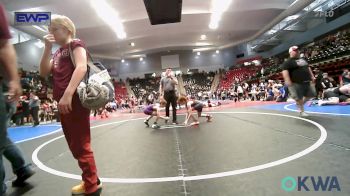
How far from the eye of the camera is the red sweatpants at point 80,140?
6.73ft

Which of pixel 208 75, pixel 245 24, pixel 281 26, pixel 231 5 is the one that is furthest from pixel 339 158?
pixel 208 75

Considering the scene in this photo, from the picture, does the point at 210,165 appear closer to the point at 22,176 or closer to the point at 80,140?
the point at 80,140

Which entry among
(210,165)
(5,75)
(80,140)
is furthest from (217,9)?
(5,75)

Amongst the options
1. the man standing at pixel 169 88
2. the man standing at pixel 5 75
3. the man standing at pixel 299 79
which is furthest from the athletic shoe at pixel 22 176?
the man standing at pixel 299 79

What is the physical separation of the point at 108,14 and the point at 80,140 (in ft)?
62.0

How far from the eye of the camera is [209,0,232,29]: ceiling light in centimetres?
1948

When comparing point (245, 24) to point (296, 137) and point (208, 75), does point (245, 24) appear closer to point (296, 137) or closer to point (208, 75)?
point (208, 75)

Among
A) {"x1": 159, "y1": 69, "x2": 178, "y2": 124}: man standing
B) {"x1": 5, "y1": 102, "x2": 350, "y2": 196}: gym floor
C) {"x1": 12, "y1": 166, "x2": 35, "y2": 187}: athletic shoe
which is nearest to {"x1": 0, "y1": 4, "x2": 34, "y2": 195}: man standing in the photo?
{"x1": 5, "y1": 102, "x2": 350, "y2": 196}: gym floor

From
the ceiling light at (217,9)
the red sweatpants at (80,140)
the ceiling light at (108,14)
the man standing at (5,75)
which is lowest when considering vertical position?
the red sweatpants at (80,140)

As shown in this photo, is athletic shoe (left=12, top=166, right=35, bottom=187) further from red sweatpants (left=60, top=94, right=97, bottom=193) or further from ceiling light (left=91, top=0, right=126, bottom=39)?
ceiling light (left=91, top=0, right=126, bottom=39)

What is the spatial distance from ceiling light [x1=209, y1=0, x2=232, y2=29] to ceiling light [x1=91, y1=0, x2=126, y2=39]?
300 inches

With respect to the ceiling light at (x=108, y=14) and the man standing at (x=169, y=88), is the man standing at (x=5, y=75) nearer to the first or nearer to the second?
the man standing at (x=169, y=88)

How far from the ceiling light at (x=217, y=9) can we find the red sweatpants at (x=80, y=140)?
62.5 ft

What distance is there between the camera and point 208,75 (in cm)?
3997
